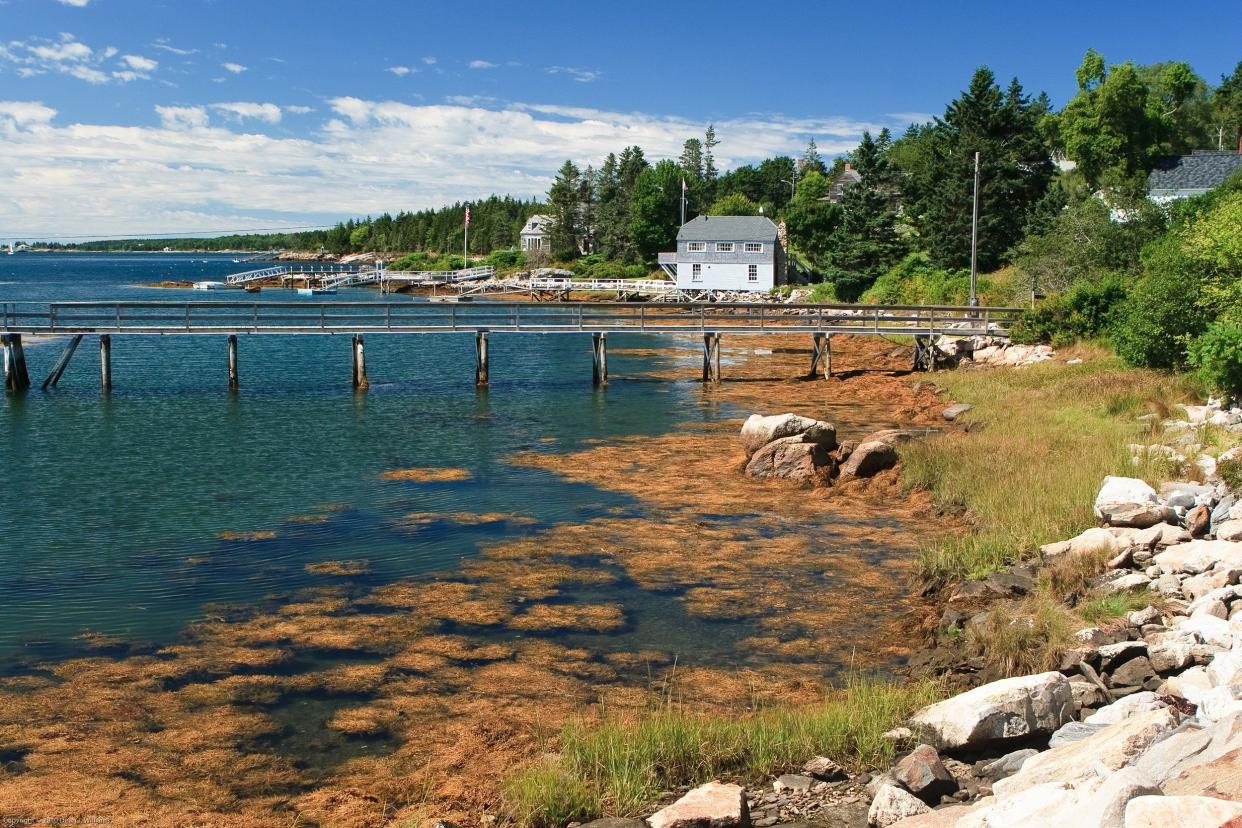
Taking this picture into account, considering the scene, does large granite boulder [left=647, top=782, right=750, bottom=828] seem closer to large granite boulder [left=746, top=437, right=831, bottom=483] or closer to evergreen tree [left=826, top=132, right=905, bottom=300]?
large granite boulder [left=746, top=437, right=831, bottom=483]

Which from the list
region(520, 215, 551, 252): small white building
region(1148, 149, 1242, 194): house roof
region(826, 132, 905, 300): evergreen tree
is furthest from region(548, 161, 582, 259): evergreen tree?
region(1148, 149, 1242, 194): house roof

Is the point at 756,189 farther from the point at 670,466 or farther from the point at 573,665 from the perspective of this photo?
the point at 573,665

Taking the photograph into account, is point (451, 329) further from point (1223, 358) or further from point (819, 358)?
point (1223, 358)

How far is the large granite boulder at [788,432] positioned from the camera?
2520 cm

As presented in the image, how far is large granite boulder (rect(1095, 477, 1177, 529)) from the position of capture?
1577 centimetres

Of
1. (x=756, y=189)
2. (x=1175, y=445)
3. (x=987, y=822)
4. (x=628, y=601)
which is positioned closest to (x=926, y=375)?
(x=1175, y=445)

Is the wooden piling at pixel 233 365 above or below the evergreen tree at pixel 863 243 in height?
below

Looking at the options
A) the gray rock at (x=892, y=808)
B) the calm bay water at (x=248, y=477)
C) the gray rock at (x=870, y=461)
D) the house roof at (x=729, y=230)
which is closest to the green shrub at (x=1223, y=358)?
the gray rock at (x=870, y=461)

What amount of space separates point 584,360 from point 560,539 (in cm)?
3649

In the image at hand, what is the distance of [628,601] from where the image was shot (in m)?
16.3

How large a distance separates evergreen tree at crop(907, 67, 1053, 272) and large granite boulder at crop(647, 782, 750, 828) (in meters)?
57.1

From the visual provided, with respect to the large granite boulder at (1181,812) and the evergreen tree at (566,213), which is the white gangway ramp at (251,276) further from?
the large granite boulder at (1181,812)

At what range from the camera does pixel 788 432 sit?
25.5 metres

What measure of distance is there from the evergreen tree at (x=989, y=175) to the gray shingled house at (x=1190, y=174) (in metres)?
6.14
